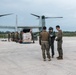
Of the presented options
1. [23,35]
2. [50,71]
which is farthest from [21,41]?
[50,71]

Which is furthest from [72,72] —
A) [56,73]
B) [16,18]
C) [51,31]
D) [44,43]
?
[16,18]

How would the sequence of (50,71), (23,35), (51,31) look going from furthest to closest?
(23,35) < (51,31) < (50,71)

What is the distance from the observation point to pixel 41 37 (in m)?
16.0

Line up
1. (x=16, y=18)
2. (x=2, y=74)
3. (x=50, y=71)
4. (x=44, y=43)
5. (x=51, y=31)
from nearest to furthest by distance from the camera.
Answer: (x=2, y=74) → (x=50, y=71) → (x=44, y=43) → (x=51, y=31) → (x=16, y=18)

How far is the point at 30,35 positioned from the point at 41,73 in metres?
26.7

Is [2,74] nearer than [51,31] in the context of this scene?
Yes

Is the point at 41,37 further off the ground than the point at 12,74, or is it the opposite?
the point at 41,37

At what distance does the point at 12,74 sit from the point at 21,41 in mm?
27230

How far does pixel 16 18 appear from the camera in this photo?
7462 cm

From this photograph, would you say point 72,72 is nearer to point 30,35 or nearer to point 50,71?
point 50,71

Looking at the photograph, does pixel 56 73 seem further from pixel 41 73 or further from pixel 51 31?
→ pixel 51 31

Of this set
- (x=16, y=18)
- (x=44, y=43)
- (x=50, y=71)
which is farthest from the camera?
(x=16, y=18)

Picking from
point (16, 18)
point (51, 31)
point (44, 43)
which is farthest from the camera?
point (16, 18)

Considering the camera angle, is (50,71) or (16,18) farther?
(16,18)
